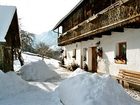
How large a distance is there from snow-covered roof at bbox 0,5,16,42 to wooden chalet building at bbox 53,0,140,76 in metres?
4.80

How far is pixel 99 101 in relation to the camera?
772 cm

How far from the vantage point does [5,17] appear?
1875cm

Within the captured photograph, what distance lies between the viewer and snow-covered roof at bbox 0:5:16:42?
17.2 m

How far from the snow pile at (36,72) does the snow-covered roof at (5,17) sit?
3.18 metres

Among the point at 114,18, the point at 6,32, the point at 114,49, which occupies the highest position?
the point at 114,18

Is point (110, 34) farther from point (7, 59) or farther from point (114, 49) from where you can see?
point (7, 59)

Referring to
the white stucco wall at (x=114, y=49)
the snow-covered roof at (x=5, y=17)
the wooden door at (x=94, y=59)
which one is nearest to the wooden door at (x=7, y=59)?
the snow-covered roof at (x=5, y=17)

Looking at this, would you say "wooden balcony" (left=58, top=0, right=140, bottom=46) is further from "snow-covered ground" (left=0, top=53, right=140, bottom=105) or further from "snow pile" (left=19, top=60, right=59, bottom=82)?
"snow pile" (left=19, top=60, right=59, bottom=82)

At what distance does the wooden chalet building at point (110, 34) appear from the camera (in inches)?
512

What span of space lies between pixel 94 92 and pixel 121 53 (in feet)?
28.7

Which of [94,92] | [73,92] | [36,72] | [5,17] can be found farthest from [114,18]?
[5,17]

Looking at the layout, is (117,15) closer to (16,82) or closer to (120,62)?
(120,62)

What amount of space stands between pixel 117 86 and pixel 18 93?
15.9ft

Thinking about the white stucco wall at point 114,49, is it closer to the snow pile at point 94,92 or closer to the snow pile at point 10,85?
the snow pile at point 10,85
